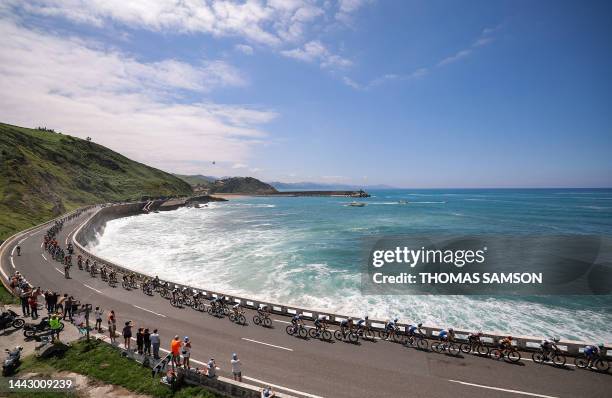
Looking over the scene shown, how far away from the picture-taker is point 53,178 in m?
104

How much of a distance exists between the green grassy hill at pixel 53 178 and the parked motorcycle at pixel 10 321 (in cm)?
3728

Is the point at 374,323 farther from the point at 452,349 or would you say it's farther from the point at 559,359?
the point at 559,359

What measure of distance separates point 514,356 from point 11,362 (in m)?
24.1

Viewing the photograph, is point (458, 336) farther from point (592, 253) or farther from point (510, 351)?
point (592, 253)

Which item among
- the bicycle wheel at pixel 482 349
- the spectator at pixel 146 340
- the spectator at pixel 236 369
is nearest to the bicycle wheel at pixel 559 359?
the bicycle wheel at pixel 482 349

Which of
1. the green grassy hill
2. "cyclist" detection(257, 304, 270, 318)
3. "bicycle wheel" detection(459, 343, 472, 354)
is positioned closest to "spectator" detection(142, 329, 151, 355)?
"cyclist" detection(257, 304, 270, 318)

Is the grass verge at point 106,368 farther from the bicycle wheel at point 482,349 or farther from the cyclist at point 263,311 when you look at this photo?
the bicycle wheel at point 482,349

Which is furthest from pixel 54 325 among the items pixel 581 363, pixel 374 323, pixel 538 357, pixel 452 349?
pixel 581 363

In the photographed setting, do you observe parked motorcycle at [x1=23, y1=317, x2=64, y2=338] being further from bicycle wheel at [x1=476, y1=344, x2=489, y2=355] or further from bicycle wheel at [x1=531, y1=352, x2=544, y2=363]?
bicycle wheel at [x1=531, y1=352, x2=544, y2=363]

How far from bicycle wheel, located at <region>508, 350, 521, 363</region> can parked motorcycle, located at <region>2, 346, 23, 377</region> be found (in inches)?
940

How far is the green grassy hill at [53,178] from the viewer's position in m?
65.7

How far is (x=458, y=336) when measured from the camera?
18359 millimetres

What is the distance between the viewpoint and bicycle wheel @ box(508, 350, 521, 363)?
52.7ft

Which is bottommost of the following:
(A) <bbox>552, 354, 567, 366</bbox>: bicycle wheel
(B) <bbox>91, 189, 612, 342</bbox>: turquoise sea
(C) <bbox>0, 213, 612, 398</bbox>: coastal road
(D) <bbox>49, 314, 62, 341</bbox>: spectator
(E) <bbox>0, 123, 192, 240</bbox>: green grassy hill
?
(B) <bbox>91, 189, 612, 342</bbox>: turquoise sea
